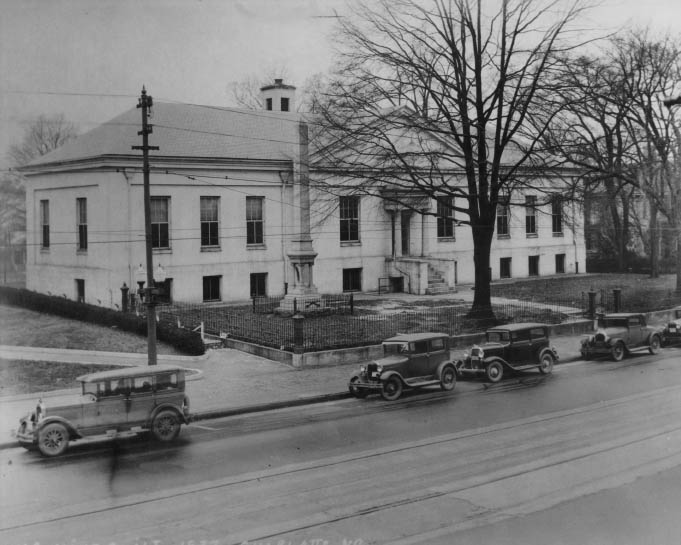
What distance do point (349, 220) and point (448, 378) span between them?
2189cm

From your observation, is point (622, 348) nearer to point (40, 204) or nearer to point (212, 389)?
point (212, 389)

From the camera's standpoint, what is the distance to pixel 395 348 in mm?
19625

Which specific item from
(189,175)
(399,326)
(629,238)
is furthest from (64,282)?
(629,238)

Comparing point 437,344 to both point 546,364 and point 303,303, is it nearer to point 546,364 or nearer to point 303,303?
point 546,364

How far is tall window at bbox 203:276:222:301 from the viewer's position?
1415 inches

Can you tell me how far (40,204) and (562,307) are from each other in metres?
25.3

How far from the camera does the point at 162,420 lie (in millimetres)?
14898

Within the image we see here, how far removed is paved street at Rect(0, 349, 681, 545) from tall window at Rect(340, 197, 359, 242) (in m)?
23.7

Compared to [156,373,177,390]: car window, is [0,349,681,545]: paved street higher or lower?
lower

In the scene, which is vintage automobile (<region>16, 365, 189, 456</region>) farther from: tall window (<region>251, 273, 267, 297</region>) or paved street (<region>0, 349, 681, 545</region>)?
tall window (<region>251, 273, 267, 297</region>)

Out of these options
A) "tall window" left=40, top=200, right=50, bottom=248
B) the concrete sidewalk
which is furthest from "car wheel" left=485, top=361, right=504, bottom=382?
"tall window" left=40, top=200, right=50, bottom=248

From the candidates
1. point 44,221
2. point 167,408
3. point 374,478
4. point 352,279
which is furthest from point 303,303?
point 374,478

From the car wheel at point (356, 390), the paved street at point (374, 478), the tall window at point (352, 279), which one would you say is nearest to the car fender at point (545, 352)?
the paved street at point (374, 478)

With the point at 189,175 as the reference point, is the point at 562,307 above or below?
below
